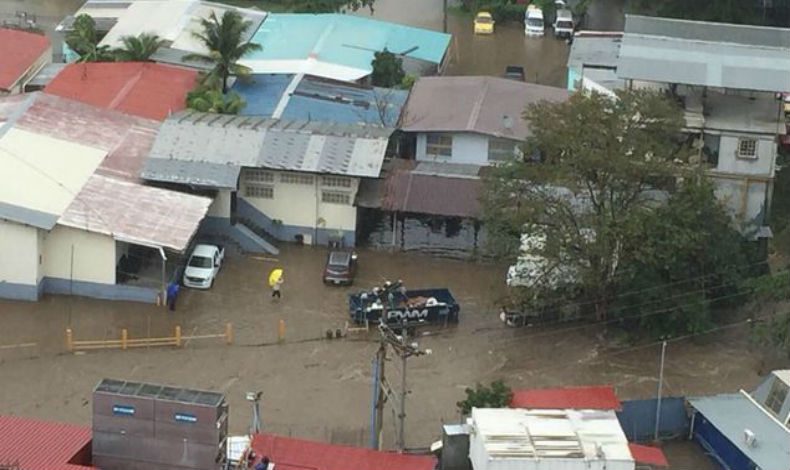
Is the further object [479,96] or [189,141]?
[479,96]

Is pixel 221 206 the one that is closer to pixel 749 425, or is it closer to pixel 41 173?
pixel 41 173

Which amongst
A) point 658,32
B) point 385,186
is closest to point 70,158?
point 385,186

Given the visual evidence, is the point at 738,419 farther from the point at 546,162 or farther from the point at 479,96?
the point at 479,96

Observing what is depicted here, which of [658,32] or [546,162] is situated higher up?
[658,32]

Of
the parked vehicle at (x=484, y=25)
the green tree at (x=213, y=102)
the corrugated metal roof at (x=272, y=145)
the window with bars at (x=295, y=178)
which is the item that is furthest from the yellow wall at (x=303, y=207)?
the parked vehicle at (x=484, y=25)

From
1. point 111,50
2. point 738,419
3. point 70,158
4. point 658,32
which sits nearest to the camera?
point 738,419

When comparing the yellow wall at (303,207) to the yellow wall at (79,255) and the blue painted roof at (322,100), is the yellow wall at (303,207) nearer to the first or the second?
the blue painted roof at (322,100)

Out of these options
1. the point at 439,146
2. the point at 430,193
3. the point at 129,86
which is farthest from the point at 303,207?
the point at 129,86
